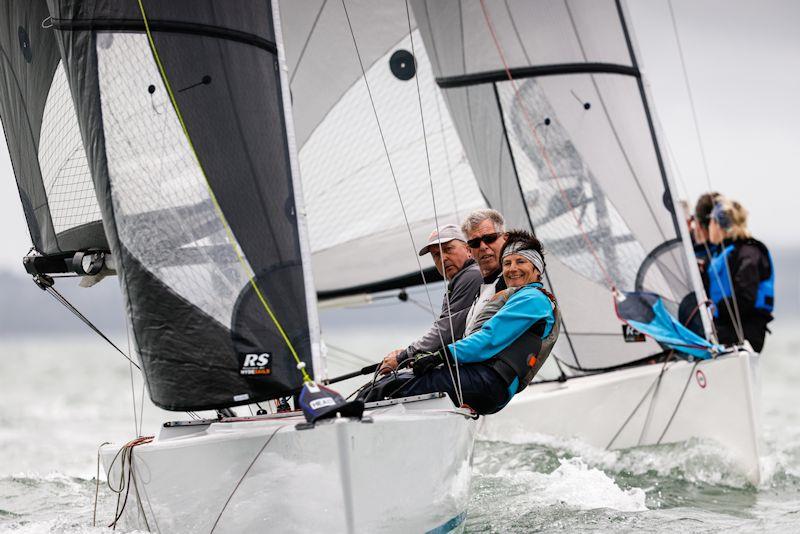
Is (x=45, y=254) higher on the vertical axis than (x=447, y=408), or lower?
higher

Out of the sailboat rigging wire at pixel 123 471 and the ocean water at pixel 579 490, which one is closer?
the sailboat rigging wire at pixel 123 471

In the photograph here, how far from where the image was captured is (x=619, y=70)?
5.83m

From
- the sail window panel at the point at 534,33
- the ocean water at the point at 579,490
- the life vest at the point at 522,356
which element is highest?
the sail window panel at the point at 534,33

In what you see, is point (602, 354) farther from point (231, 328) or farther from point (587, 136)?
point (231, 328)

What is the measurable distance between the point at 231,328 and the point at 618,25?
12.3 feet

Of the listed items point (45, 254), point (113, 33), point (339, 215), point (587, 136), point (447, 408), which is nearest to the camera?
point (447, 408)

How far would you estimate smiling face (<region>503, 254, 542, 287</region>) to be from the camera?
10.7 ft

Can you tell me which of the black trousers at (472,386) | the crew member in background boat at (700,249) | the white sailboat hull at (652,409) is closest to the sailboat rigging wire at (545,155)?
the crew member in background boat at (700,249)

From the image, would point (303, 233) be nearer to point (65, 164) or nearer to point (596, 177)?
point (65, 164)

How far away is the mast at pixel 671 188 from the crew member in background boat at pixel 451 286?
200 cm

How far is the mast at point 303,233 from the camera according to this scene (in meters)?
2.99

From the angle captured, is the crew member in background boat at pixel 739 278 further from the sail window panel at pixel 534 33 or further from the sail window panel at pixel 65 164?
the sail window panel at pixel 65 164

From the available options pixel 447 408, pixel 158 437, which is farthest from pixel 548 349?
pixel 158 437

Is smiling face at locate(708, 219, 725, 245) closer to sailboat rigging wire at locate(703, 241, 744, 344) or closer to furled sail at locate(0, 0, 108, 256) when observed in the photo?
sailboat rigging wire at locate(703, 241, 744, 344)
